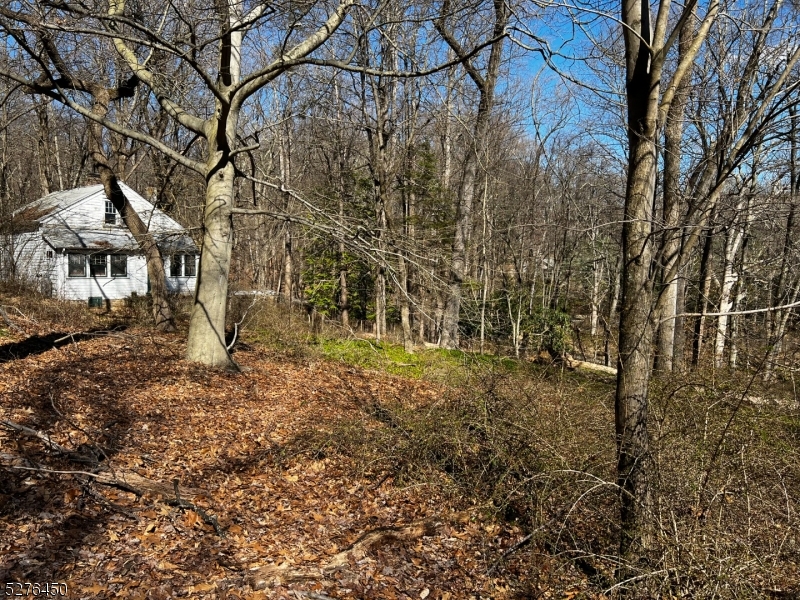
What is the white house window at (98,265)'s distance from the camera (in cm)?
2048

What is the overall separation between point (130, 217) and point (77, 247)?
10.7 meters

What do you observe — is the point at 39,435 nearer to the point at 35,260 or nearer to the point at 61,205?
the point at 35,260

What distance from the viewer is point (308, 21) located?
287 inches

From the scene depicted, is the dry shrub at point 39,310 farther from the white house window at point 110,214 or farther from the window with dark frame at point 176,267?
the window with dark frame at point 176,267

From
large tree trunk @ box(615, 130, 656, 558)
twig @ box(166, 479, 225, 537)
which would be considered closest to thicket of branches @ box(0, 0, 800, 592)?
large tree trunk @ box(615, 130, 656, 558)

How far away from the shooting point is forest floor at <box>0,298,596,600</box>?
3529mm

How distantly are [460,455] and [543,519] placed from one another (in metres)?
1.11

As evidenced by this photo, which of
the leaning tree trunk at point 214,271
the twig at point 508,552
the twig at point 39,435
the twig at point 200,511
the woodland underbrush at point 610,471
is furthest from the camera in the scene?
the leaning tree trunk at point 214,271

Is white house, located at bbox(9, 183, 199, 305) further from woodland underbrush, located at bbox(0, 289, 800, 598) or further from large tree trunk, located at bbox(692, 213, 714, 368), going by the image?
large tree trunk, located at bbox(692, 213, 714, 368)

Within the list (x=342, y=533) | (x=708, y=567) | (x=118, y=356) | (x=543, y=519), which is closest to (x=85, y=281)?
(x=118, y=356)

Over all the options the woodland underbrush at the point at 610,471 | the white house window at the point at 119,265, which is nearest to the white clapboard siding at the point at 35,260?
the white house window at the point at 119,265

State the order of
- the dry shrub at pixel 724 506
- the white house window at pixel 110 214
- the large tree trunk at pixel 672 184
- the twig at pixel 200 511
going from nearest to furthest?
the dry shrub at pixel 724 506
the twig at pixel 200 511
the large tree trunk at pixel 672 184
the white house window at pixel 110 214

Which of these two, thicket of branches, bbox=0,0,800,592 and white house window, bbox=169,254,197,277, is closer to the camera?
thicket of branches, bbox=0,0,800,592

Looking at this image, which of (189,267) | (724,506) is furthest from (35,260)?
(724,506)
